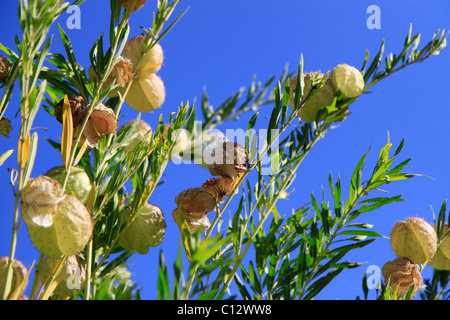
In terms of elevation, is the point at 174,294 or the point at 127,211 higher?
the point at 127,211

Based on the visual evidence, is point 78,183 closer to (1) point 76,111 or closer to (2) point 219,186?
(1) point 76,111

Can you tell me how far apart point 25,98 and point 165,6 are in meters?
0.32

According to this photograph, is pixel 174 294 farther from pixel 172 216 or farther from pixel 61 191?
pixel 172 216

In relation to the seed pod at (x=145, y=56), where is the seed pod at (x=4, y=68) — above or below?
below

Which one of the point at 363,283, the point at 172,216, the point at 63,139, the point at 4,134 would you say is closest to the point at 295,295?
the point at 363,283

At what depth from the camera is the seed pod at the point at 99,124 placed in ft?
2.42

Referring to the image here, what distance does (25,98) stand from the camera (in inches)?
20.7

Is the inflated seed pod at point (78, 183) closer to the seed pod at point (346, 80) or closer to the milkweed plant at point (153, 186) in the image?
the milkweed plant at point (153, 186)

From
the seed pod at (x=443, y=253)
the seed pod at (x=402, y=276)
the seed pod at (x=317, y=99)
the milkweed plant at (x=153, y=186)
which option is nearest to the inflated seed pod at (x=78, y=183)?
the milkweed plant at (x=153, y=186)

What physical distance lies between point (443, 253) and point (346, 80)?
0.44 metres

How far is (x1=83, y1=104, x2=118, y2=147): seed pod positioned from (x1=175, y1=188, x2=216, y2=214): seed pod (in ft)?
0.56

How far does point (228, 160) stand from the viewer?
2.58ft

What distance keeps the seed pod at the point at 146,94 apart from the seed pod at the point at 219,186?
33cm

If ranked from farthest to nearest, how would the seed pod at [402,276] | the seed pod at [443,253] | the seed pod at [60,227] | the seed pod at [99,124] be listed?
the seed pod at [443,253] → the seed pod at [402,276] → the seed pod at [99,124] → the seed pod at [60,227]
